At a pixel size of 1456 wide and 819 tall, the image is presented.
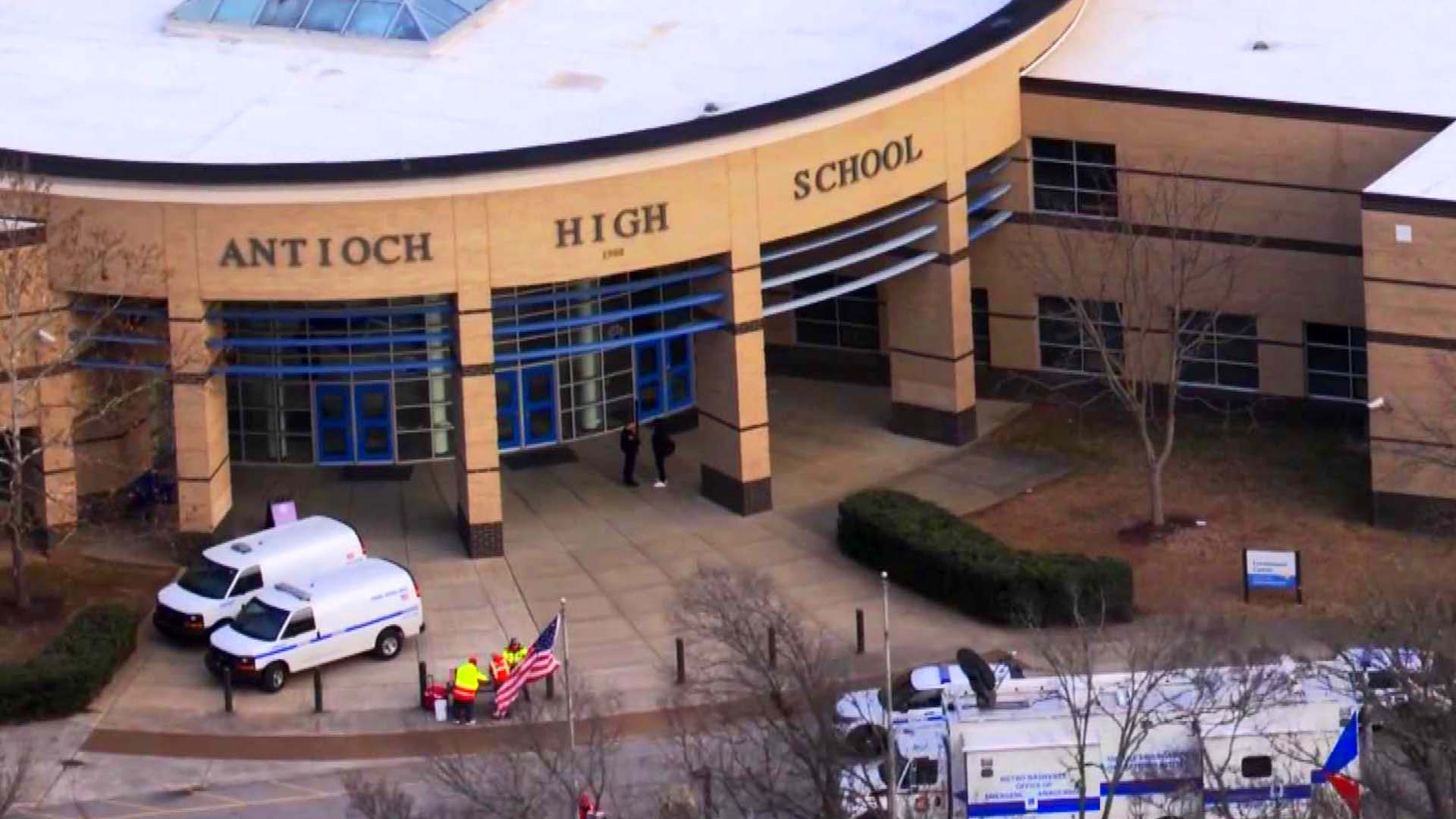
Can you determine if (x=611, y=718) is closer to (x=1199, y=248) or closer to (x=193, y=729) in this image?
(x=193, y=729)

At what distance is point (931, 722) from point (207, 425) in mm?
16437

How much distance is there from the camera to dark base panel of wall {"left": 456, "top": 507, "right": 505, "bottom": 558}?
60.8 m

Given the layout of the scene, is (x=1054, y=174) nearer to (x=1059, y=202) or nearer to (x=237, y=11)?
(x=1059, y=202)

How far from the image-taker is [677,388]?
69.2m

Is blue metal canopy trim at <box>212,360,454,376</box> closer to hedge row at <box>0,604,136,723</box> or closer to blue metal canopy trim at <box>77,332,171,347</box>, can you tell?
blue metal canopy trim at <box>77,332,171,347</box>

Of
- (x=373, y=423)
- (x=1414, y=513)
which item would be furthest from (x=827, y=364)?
(x=1414, y=513)

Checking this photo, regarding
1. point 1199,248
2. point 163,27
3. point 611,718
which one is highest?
point 163,27

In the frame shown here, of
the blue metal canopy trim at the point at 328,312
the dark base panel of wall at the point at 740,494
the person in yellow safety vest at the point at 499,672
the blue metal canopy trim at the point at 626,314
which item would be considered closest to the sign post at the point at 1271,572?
the dark base panel of wall at the point at 740,494

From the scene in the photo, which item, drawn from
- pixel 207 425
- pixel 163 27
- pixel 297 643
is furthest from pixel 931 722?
pixel 163 27

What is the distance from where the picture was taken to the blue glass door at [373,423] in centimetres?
6669

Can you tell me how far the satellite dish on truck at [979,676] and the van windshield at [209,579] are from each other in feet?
40.7

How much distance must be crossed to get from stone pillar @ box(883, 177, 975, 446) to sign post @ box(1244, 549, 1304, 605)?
992 centimetres

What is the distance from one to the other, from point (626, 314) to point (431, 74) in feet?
23.5

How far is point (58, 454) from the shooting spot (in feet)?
198
